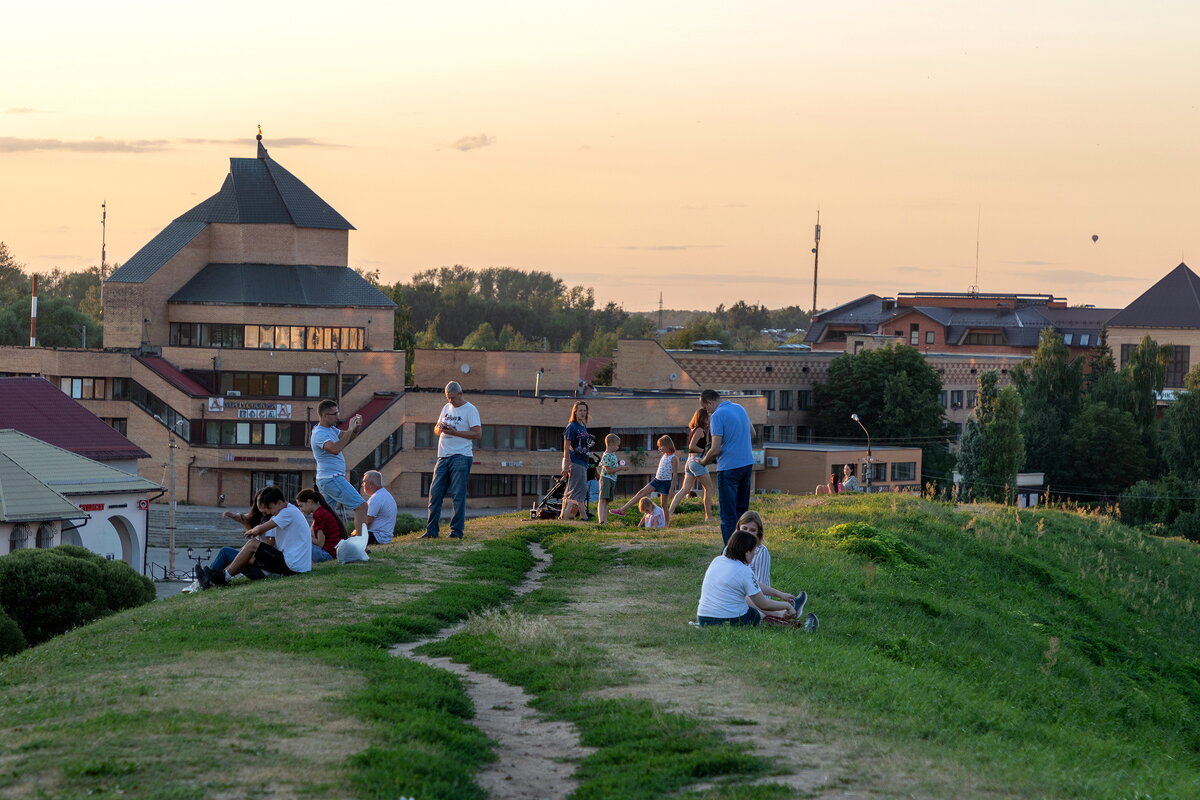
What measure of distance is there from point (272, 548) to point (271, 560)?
0.17m

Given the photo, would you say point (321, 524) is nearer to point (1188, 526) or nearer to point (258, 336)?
point (1188, 526)

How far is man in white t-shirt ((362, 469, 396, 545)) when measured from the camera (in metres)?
22.3

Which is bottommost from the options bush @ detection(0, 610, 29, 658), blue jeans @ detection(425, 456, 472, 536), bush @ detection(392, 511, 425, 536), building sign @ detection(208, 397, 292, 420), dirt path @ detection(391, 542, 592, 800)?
bush @ detection(392, 511, 425, 536)

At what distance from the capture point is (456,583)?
59.8ft

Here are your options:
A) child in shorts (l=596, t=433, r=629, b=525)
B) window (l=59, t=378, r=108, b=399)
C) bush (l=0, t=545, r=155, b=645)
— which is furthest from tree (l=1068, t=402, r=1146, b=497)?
bush (l=0, t=545, r=155, b=645)

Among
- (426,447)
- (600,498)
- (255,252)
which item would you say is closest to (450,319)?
(255,252)

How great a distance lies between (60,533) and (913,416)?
66790 millimetres

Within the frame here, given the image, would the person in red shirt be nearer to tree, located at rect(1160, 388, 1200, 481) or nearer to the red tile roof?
the red tile roof

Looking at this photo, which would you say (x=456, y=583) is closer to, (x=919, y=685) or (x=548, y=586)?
(x=548, y=586)

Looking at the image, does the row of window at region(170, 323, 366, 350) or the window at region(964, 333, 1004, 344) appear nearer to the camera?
the row of window at region(170, 323, 366, 350)

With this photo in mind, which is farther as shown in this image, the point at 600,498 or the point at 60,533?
the point at 60,533

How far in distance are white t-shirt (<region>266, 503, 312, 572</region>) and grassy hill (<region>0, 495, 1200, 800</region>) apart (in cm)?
51

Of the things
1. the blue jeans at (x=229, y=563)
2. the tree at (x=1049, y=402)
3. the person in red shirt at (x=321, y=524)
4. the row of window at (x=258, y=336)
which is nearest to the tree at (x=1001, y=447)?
the tree at (x=1049, y=402)

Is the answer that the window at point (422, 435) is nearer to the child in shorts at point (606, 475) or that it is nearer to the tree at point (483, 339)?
the child in shorts at point (606, 475)
